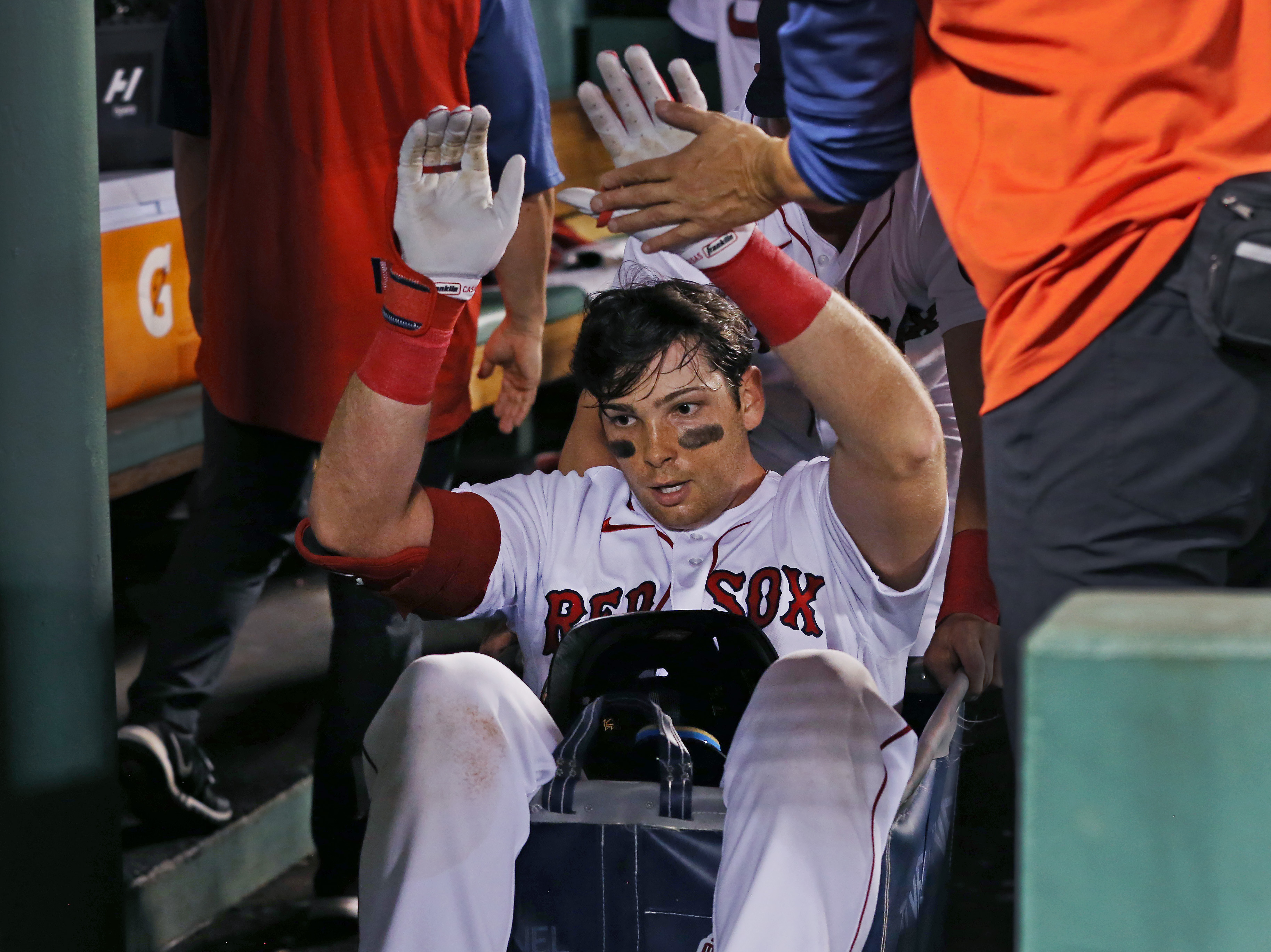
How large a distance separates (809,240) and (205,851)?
1.22 m

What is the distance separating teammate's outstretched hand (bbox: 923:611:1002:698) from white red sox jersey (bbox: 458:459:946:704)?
44mm

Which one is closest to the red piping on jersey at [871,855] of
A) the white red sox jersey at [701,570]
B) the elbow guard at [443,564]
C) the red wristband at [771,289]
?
the white red sox jersey at [701,570]

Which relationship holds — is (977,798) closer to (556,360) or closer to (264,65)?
(264,65)

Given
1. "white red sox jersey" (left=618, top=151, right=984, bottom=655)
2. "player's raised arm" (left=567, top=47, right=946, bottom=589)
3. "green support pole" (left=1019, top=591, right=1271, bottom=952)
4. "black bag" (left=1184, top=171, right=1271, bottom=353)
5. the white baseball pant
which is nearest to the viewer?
"green support pole" (left=1019, top=591, right=1271, bottom=952)

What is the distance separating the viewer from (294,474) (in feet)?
7.41

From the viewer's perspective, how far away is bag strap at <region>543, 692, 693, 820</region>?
4.64 ft

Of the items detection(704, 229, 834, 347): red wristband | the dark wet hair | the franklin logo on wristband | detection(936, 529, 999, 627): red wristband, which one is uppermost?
the franklin logo on wristband

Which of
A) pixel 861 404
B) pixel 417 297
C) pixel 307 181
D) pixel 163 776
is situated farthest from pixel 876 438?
pixel 163 776

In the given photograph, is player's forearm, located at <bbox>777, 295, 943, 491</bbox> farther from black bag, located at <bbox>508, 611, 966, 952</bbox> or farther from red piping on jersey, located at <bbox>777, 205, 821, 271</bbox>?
red piping on jersey, located at <bbox>777, 205, 821, 271</bbox>

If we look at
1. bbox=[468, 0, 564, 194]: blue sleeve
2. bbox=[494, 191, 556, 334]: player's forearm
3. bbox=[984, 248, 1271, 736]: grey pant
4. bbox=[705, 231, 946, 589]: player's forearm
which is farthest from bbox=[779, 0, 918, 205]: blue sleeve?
bbox=[494, 191, 556, 334]: player's forearm

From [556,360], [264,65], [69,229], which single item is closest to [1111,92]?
[69,229]

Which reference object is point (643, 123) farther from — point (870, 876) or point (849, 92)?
point (870, 876)

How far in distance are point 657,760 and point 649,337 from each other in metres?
0.55

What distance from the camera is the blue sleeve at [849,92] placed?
4.11 ft
